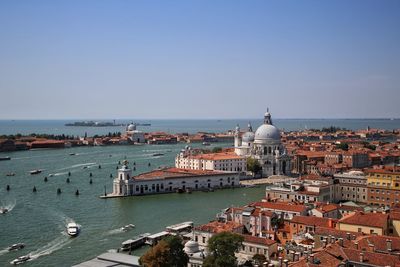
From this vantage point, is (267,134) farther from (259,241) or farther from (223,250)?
(223,250)

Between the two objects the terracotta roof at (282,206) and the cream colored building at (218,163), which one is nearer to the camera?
the terracotta roof at (282,206)

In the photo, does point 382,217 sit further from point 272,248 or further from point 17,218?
point 17,218

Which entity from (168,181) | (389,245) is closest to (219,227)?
(389,245)

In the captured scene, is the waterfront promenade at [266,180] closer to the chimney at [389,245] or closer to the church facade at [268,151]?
the church facade at [268,151]

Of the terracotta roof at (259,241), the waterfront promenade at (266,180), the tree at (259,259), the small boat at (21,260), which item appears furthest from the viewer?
Answer: the waterfront promenade at (266,180)

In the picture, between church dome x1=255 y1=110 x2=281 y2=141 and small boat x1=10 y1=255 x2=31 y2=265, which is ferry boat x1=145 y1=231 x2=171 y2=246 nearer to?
small boat x1=10 y1=255 x2=31 y2=265

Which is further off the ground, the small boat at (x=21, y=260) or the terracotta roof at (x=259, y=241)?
the terracotta roof at (x=259, y=241)

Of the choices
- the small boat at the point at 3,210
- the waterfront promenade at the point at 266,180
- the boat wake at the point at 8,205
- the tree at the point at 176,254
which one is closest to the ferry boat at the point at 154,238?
the tree at the point at 176,254
